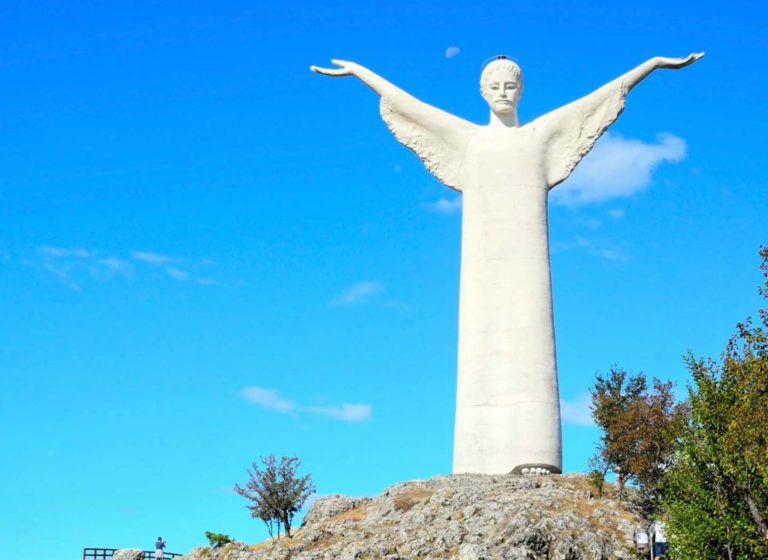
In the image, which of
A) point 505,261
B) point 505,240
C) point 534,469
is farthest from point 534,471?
point 505,240

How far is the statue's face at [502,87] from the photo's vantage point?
39.5 metres

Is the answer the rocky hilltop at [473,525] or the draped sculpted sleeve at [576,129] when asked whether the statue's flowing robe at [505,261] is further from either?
the rocky hilltop at [473,525]

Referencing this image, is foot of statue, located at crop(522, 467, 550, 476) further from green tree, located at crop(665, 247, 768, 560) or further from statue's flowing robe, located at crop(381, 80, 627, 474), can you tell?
green tree, located at crop(665, 247, 768, 560)

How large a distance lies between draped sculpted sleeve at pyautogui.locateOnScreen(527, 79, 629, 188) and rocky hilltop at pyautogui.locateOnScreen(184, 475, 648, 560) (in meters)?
10.4

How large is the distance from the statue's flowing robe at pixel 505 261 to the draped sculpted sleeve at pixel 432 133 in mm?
34

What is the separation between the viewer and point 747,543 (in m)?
26.5

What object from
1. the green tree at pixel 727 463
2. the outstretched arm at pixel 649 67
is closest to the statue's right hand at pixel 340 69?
the outstretched arm at pixel 649 67

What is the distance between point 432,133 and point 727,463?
1750cm

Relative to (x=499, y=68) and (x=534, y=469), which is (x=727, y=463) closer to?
(x=534, y=469)

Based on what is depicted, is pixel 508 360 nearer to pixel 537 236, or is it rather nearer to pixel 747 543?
pixel 537 236

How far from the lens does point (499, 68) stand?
130 ft

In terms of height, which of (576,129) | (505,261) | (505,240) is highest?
(576,129)

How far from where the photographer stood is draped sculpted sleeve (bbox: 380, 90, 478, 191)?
4000 centimetres

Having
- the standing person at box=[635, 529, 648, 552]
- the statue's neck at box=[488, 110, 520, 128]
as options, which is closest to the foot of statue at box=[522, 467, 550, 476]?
the standing person at box=[635, 529, 648, 552]
